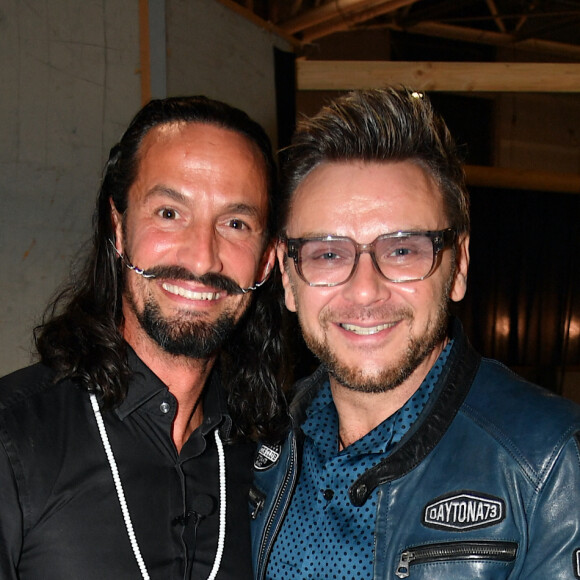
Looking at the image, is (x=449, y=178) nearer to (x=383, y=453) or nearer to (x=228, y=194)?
(x=228, y=194)

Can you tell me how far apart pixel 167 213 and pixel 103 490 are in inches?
29.6

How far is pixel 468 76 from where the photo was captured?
4258 mm

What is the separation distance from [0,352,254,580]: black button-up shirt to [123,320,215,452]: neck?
2.2 inches

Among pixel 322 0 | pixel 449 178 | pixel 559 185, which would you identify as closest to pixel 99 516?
pixel 449 178

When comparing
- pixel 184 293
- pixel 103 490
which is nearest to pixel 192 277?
pixel 184 293

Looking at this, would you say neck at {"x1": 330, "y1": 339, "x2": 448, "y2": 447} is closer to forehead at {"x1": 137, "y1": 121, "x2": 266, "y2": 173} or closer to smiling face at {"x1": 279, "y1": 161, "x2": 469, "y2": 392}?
smiling face at {"x1": 279, "y1": 161, "x2": 469, "y2": 392}

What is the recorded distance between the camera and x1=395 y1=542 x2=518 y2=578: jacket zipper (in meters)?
1.55

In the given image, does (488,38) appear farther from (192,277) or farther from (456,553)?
(456,553)

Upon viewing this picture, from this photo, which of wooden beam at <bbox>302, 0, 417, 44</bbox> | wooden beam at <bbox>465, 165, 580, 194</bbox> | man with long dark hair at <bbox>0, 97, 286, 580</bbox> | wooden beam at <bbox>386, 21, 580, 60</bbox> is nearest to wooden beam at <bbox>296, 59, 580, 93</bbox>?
man with long dark hair at <bbox>0, 97, 286, 580</bbox>

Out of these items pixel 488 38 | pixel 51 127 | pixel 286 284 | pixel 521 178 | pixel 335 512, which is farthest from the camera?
pixel 488 38

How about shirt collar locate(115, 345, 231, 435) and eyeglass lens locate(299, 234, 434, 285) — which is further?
shirt collar locate(115, 345, 231, 435)

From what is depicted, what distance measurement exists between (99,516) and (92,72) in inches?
83.8

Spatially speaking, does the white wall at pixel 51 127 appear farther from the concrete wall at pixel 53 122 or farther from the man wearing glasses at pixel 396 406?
the man wearing glasses at pixel 396 406

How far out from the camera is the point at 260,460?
2.15 metres
